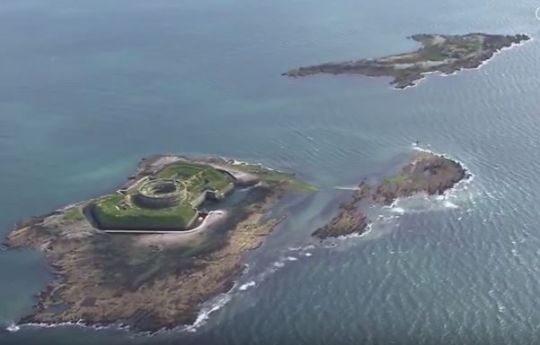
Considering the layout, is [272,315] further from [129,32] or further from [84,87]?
[129,32]

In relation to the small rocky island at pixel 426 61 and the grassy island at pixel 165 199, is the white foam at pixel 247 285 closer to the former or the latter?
the grassy island at pixel 165 199

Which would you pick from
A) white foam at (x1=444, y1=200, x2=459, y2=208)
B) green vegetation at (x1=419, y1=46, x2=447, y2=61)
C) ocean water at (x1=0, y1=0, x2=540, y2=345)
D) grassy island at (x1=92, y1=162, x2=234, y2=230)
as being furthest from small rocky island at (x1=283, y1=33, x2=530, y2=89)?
grassy island at (x1=92, y1=162, x2=234, y2=230)

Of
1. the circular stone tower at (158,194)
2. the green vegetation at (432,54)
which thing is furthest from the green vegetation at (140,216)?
the green vegetation at (432,54)

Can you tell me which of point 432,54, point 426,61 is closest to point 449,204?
point 426,61

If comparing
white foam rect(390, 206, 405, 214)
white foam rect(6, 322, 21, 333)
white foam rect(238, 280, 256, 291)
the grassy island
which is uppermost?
the grassy island

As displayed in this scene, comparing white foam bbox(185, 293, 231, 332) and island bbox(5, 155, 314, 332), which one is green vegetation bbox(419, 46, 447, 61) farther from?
white foam bbox(185, 293, 231, 332)
